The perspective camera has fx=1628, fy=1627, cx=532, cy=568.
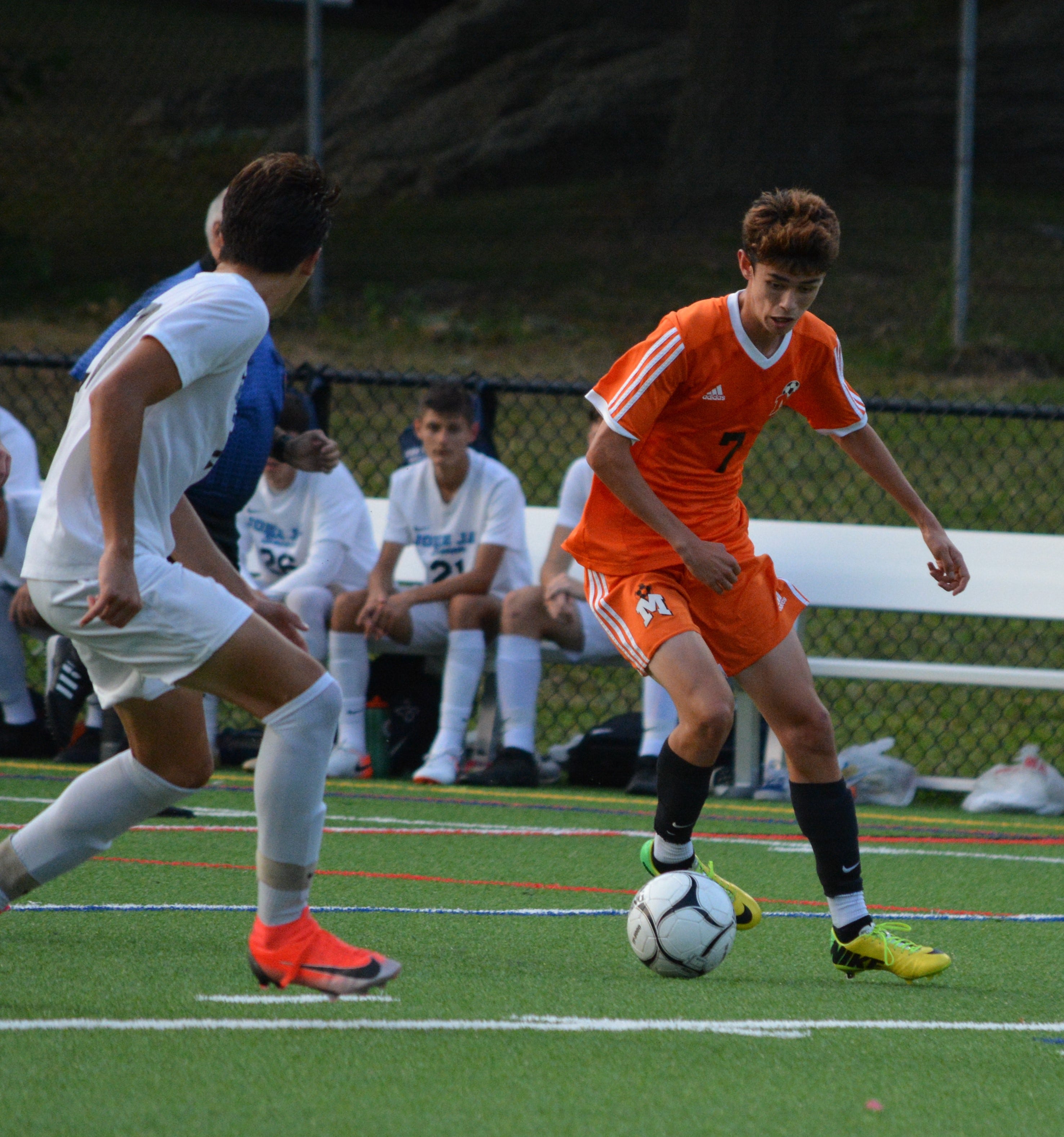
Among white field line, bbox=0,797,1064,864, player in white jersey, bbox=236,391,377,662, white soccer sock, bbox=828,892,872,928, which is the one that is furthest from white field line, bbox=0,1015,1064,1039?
player in white jersey, bbox=236,391,377,662

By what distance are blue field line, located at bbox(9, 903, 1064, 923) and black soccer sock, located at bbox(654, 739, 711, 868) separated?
468mm

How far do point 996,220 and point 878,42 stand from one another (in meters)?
2.52

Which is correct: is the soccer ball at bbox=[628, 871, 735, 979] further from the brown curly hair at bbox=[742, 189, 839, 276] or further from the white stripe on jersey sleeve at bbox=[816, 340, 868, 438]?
the brown curly hair at bbox=[742, 189, 839, 276]

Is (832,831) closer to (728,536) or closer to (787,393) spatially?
(728,536)

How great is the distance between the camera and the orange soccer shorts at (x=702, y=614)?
4.09m

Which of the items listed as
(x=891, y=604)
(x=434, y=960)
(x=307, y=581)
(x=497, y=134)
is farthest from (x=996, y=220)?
(x=434, y=960)

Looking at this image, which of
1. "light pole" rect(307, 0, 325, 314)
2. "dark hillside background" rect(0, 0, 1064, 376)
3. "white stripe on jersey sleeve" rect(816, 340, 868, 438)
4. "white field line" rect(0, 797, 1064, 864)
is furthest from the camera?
"dark hillside background" rect(0, 0, 1064, 376)

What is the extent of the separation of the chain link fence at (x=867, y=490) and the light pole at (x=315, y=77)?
5.28 feet

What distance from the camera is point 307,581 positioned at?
7613 millimetres

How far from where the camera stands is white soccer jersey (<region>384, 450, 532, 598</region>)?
24.8 feet

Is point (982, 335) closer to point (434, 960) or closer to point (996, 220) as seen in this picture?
point (996, 220)

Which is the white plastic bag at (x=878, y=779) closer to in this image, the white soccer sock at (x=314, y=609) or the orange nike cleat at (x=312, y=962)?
the white soccer sock at (x=314, y=609)

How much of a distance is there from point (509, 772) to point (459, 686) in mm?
448

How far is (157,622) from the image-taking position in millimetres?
3076
